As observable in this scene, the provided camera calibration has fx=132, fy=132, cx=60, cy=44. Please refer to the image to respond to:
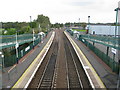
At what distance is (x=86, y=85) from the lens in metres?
15.3

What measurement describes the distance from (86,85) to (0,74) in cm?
1121

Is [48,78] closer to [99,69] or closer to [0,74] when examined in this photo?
[0,74]

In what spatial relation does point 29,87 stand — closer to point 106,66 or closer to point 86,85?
point 86,85

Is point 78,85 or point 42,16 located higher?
point 42,16

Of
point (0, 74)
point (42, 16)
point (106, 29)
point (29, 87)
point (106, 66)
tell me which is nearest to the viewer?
point (29, 87)

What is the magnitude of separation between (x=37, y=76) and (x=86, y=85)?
6.82 metres

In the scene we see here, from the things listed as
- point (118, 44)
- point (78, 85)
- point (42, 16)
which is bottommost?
point (78, 85)

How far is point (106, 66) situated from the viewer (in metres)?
20.8

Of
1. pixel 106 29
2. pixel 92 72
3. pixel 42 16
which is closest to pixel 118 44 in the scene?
pixel 92 72

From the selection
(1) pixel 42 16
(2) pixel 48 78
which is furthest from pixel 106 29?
(2) pixel 48 78

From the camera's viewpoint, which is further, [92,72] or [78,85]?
[92,72]

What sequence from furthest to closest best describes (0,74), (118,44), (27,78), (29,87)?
(118,44)
(0,74)
(27,78)
(29,87)

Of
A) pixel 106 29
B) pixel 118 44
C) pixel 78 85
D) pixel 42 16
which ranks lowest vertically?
pixel 78 85

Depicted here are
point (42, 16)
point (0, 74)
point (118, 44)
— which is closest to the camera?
point (0, 74)
